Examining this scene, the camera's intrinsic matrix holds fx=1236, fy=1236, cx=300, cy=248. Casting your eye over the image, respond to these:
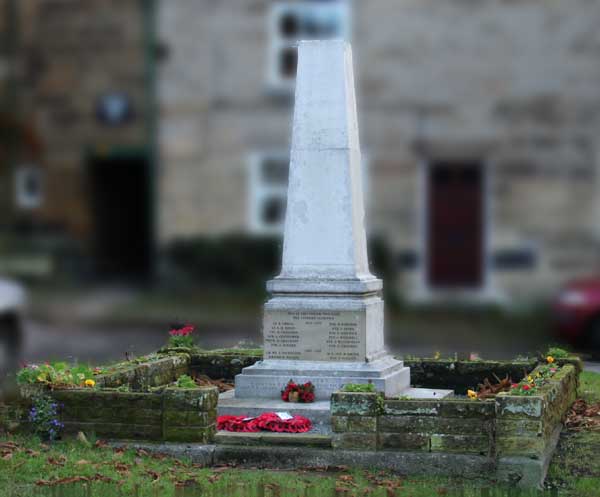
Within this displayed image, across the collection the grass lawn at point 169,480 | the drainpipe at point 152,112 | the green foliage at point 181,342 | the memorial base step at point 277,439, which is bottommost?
the grass lawn at point 169,480

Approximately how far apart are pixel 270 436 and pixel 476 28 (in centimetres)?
1552

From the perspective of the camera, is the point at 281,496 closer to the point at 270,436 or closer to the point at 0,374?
the point at 270,436

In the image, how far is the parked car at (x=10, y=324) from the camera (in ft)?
48.6

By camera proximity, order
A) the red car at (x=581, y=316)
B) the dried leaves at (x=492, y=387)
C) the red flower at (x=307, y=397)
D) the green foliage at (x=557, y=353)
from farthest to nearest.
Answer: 1. the red car at (x=581, y=316)
2. the green foliage at (x=557, y=353)
3. the dried leaves at (x=492, y=387)
4. the red flower at (x=307, y=397)

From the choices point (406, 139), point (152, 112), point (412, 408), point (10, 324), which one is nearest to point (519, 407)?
point (412, 408)

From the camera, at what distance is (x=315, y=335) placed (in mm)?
11602

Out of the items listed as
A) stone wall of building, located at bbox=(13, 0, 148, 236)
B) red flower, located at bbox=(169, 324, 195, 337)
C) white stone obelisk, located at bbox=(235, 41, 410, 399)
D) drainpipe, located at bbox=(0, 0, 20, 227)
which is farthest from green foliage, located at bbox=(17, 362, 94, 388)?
drainpipe, located at bbox=(0, 0, 20, 227)

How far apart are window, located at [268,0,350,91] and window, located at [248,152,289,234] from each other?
57.4 inches

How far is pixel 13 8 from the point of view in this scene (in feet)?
92.1

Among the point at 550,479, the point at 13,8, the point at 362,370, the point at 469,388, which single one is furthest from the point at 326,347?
the point at 13,8

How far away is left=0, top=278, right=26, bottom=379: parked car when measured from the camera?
14820 mm

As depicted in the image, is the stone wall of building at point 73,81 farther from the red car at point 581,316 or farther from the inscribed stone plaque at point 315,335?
the inscribed stone plaque at point 315,335

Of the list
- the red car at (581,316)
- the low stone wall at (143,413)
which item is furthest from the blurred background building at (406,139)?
the low stone wall at (143,413)

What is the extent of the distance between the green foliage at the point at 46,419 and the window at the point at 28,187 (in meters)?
18.6
